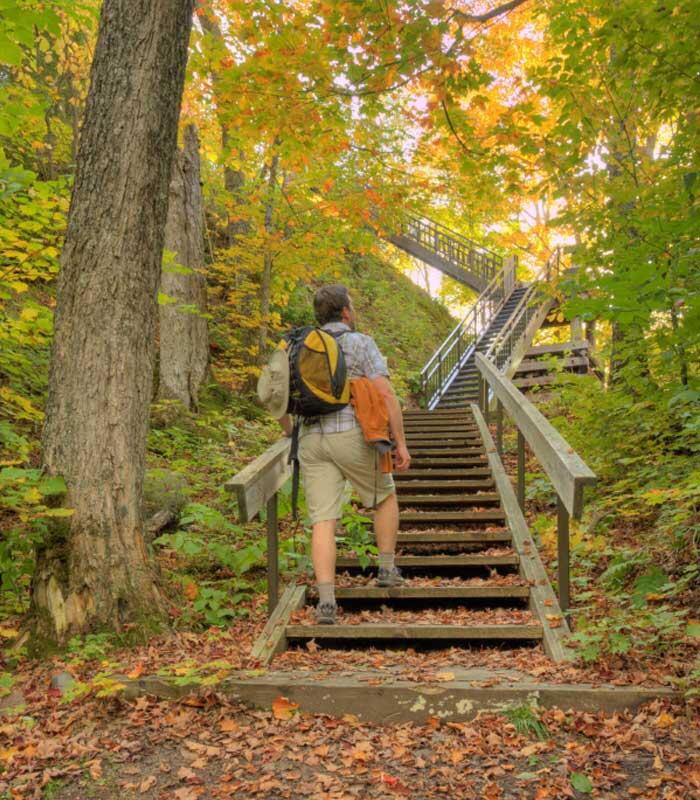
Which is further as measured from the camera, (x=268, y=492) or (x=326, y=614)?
(x=268, y=492)

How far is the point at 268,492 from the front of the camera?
3.91 metres

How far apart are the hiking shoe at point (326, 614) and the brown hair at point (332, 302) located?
171 centimetres

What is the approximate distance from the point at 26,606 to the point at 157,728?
5.52 feet

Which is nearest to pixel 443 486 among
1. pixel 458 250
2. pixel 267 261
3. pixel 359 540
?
pixel 359 540

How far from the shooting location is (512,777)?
85.3 inches

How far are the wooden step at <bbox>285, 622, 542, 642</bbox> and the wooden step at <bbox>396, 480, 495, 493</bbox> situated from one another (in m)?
2.69

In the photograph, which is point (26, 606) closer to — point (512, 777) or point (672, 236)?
point (512, 777)

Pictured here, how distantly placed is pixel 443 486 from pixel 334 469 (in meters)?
2.68

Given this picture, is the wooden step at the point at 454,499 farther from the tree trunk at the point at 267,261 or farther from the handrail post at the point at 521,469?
the tree trunk at the point at 267,261

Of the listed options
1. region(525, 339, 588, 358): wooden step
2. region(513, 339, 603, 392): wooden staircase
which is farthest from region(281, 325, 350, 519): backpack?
region(513, 339, 603, 392): wooden staircase

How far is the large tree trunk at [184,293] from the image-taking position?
8.34 metres

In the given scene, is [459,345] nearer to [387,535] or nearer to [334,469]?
[387,535]

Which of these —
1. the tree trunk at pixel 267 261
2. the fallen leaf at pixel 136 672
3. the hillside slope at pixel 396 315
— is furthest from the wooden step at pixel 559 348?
the fallen leaf at pixel 136 672

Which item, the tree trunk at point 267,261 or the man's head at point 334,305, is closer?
the man's head at point 334,305
